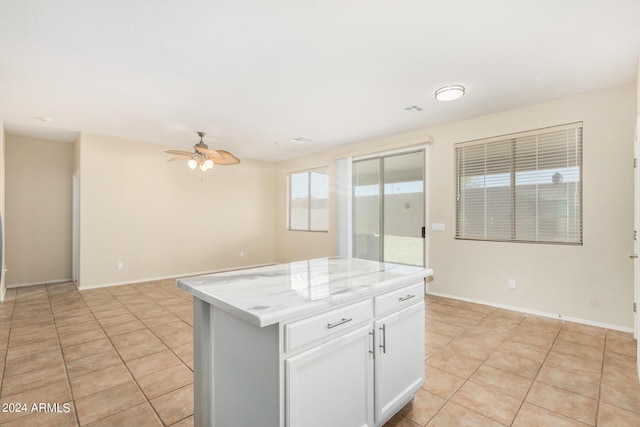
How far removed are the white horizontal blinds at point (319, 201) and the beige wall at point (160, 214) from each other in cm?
137

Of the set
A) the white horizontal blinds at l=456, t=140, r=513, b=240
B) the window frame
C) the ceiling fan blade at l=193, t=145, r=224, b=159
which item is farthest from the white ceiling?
the window frame

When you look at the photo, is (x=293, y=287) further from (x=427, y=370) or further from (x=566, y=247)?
(x=566, y=247)

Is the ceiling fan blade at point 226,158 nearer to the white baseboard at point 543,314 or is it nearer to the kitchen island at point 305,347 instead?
the kitchen island at point 305,347

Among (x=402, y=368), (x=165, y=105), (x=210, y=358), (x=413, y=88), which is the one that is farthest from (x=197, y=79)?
(x=402, y=368)

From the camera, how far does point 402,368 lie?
1755mm

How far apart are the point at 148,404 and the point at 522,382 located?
8.57 ft

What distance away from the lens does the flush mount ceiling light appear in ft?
10.3

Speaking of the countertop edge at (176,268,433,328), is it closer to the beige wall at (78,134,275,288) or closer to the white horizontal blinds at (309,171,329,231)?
the beige wall at (78,134,275,288)

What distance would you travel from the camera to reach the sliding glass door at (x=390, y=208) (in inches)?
191

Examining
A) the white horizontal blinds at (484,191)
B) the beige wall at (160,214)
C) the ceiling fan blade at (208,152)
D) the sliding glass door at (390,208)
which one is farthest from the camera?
the beige wall at (160,214)

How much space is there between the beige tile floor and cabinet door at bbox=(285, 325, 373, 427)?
21.3 inches

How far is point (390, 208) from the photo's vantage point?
523 cm

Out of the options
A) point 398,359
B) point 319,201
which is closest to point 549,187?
point 398,359

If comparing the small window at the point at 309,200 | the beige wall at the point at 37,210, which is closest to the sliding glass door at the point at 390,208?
the small window at the point at 309,200
